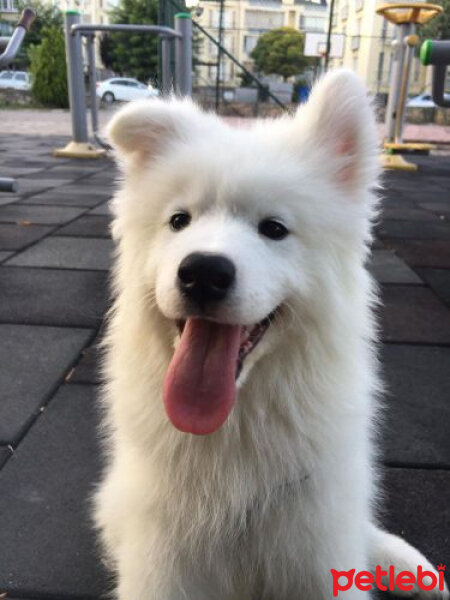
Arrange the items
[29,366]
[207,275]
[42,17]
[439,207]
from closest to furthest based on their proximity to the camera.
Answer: [207,275]
[29,366]
[439,207]
[42,17]

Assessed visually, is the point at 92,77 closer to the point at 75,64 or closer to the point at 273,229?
the point at 75,64

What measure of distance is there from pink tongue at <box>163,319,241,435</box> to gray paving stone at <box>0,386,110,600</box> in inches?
30.1

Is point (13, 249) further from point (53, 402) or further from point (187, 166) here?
point (187, 166)

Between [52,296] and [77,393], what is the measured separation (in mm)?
1407

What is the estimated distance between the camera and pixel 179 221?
5.83 feet

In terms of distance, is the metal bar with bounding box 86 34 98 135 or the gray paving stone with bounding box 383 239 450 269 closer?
the gray paving stone with bounding box 383 239 450 269

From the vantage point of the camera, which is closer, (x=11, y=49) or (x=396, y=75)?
(x=11, y=49)

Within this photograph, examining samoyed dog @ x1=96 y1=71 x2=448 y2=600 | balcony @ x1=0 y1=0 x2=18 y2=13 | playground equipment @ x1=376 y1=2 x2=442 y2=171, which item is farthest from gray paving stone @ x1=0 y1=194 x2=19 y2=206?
balcony @ x1=0 y1=0 x2=18 y2=13

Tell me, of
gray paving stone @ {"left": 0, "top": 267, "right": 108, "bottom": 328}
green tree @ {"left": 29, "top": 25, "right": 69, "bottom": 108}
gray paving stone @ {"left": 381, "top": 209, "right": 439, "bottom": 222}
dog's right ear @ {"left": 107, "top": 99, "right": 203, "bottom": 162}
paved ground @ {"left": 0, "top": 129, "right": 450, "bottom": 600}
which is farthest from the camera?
green tree @ {"left": 29, "top": 25, "right": 69, "bottom": 108}

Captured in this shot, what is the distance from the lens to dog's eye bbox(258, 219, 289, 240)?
171cm

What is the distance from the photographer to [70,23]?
10547mm

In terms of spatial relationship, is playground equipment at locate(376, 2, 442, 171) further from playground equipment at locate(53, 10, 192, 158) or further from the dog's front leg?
the dog's front leg

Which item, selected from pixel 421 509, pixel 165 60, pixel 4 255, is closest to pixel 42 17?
pixel 165 60

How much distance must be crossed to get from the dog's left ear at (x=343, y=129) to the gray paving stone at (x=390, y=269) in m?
3.09
